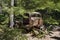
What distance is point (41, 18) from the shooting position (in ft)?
33.8

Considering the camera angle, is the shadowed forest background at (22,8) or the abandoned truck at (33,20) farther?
the abandoned truck at (33,20)

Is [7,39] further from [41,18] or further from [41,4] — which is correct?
[41,18]

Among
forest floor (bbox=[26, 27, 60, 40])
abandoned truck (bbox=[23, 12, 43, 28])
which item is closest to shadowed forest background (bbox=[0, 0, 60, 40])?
abandoned truck (bbox=[23, 12, 43, 28])

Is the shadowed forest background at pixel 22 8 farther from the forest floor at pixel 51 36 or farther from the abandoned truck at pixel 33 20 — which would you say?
the forest floor at pixel 51 36

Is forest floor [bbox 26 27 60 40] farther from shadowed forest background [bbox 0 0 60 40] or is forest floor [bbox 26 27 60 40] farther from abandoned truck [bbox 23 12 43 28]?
abandoned truck [bbox 23 12 43 28]

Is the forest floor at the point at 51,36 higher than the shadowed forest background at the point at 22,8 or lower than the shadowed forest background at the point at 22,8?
lower

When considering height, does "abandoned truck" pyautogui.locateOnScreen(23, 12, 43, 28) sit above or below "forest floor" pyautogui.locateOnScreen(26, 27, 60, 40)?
above

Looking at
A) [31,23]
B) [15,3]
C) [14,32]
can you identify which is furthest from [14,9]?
[14,32]

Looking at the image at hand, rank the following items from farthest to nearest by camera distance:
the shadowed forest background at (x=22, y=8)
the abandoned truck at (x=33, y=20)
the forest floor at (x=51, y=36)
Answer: the abandoned truck at (x=33, y=20) < the forest floor at (x=51, y=36) < the shadowed forest background at (x=22, y=8)

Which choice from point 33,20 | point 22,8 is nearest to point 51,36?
point 33,20

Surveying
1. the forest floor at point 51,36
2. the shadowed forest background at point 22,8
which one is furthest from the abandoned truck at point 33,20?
the forest floor at point 51,36

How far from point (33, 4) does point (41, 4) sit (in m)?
0.56

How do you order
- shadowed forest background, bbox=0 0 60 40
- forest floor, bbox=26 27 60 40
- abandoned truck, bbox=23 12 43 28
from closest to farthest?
shadowed forest background, bbox=0 0 60 40
forest floor, bbox=26 27 60 40
abandoned truck, bbox=23 12 43 28

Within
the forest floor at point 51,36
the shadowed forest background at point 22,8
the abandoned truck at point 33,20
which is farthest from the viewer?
the abandoned truck at point 33,20
